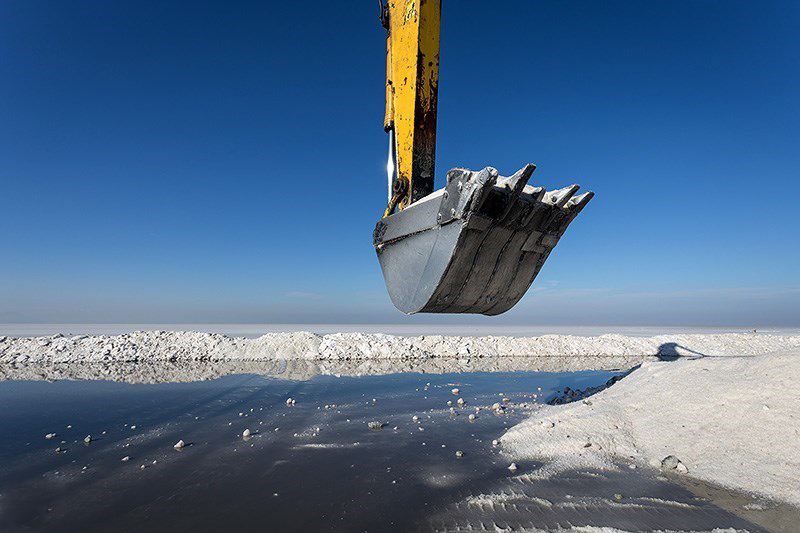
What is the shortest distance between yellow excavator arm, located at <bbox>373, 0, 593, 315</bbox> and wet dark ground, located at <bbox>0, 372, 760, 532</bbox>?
5.04 feet

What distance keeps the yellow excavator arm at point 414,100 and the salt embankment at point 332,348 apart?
9339mm

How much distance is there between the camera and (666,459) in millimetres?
4023

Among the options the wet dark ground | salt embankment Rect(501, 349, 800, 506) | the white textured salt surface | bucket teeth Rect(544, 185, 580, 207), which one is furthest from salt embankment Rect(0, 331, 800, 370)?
bucket teeth Rect(544, 185, 580, 207)

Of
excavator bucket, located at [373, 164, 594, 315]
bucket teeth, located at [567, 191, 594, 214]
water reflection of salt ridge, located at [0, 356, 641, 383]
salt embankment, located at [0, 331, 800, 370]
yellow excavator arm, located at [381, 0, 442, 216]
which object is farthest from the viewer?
salt embankment, located at [0, 331, 800, 370]

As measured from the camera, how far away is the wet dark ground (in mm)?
3002

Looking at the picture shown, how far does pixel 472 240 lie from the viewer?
307cm

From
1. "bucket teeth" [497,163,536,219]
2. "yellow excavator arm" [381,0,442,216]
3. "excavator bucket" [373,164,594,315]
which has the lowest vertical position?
"excavator bucket" [373,164,594,315]

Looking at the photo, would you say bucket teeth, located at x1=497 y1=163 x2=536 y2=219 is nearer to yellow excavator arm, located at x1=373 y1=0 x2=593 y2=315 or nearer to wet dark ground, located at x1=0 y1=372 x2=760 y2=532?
yellow excavator arm, located at x1=373 y1=0 x2=593 y2=315

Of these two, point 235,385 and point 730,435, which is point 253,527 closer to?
point 730,435

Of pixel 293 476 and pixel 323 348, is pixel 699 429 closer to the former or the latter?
pixel 293 476

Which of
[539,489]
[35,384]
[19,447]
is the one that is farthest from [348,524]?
[35,384]

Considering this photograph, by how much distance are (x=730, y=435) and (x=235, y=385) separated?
314 inches

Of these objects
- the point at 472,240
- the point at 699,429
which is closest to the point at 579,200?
the point at 472,240

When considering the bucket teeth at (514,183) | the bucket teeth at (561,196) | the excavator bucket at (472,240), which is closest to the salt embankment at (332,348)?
the excavator bucket at (472,240)
